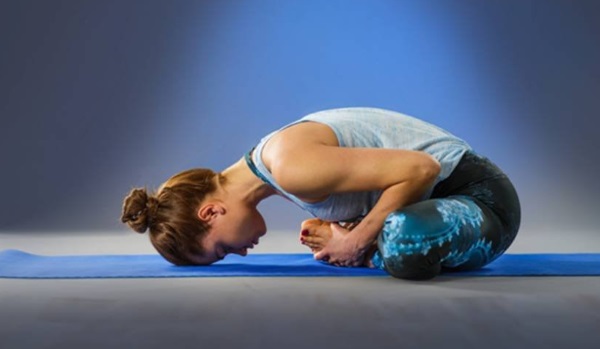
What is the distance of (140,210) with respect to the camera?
324 cm

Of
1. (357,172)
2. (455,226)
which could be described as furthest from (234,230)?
(455,226)

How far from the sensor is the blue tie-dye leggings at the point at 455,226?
290 centimetres

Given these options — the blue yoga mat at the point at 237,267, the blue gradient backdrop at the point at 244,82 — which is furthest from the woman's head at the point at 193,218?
the blue gradient backdrop at the point at 244,82

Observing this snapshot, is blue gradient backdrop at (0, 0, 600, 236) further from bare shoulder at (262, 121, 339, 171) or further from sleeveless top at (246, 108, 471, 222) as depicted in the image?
bare shoulder at (262, 121, 339, 171)

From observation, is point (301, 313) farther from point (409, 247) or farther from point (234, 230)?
point (234, 230)

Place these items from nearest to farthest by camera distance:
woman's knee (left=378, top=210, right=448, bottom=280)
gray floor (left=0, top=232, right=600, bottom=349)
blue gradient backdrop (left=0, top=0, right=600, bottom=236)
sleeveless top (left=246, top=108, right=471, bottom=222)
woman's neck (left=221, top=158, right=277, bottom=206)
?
gray floor (left=0, top=232, right=600, bottom=349) → woman's knee (left=378, top=210, right=448, bottom=280) → sleeveless top (left=246, top=108, right=471, bottom=222) → woman's neck (left=221, top=158, right=277, bottom=206) → blue gradient backdrop (left=0, top=0, right=600, bottom=236)

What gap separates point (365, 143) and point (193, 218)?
0.63 meters

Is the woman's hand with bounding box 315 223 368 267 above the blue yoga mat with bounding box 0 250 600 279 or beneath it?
above

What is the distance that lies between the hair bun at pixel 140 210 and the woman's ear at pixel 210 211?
16 cm

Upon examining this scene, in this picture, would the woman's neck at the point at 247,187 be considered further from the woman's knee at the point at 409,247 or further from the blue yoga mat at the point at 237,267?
the woman's knee at the point at 409,247

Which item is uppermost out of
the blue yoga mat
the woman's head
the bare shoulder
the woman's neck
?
the bare shoulder

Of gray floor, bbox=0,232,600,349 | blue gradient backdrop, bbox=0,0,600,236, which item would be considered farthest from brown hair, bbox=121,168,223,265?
blue gradient backdrop, bbox=0,0,600,236

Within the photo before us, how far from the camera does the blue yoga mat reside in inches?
126

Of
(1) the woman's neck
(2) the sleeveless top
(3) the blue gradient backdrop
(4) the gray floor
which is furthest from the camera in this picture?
(3) the blue gradient backdrop
